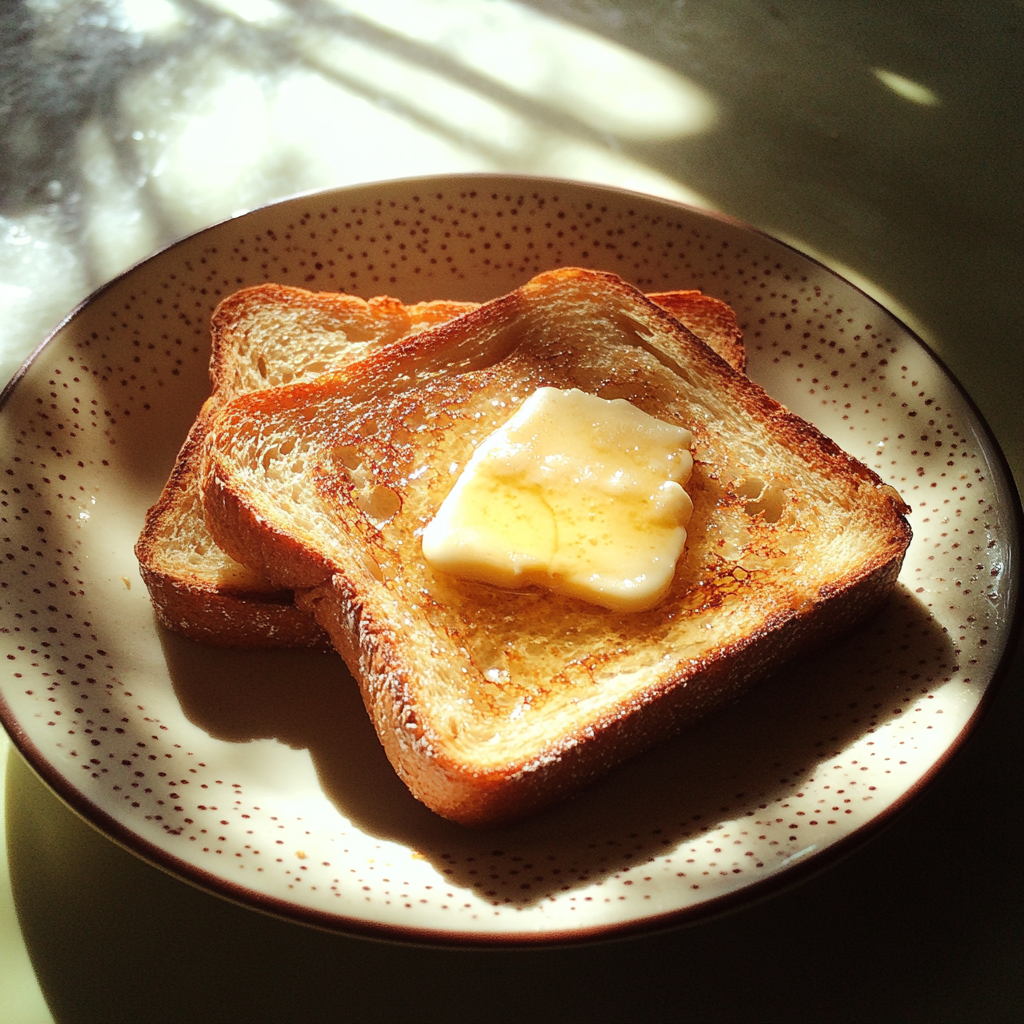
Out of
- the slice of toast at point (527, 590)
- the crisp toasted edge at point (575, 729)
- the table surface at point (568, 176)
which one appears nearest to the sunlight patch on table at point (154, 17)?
the table surface at point (568, 176)

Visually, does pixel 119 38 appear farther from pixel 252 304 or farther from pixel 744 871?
pixel 744 871

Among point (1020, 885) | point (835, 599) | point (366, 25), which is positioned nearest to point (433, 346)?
point (835, 599)

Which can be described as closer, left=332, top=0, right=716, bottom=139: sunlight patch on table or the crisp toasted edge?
the crisp toasted edge

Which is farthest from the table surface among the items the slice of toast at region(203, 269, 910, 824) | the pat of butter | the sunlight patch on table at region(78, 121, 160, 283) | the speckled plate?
the pat of butter

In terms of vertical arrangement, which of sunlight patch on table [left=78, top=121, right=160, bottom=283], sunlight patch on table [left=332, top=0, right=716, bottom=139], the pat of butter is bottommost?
the pat of butter

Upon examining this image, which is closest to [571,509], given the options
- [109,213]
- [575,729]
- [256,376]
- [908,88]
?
[575,729]

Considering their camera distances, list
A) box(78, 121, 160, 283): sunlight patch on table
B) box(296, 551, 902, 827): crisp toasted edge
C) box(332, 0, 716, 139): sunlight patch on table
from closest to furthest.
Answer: box(296, 551, 902, 827): crisp toasted edge
box(78, 121, 160, 283): sunlight patch on table
box(332, 0, 716, 139): sunlight patch on table

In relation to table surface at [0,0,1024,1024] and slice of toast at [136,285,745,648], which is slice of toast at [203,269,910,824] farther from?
table surface at [0,0,1024,1024]
